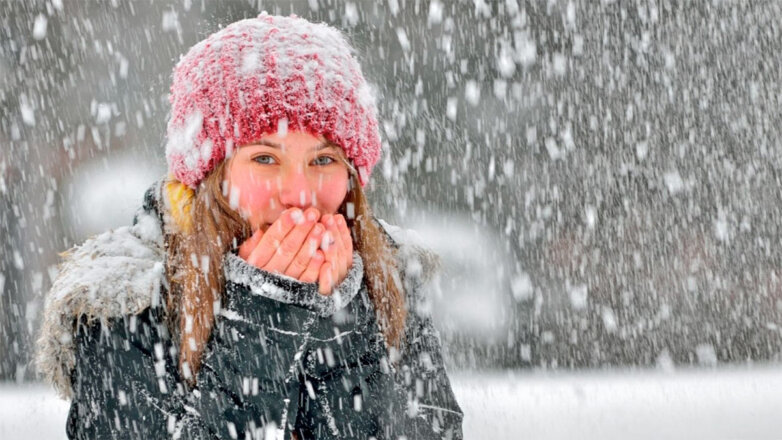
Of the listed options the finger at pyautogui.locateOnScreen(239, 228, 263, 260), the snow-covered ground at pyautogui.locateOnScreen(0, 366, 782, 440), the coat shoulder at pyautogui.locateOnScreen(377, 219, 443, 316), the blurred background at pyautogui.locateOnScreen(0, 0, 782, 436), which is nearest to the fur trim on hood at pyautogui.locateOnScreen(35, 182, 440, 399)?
the finger at pyautogui.locateOnScreen(239, 228, 263, 260)

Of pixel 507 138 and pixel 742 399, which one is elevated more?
pixel 507 138

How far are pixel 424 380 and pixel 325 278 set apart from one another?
43 cm

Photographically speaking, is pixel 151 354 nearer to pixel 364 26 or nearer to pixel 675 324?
pixel 364 26

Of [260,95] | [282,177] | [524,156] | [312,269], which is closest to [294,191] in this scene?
[282,177]

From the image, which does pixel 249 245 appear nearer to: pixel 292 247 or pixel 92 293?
pixel 292 247

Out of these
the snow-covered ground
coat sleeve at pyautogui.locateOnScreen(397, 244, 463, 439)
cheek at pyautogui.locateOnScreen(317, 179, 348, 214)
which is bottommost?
the snow-covered ground

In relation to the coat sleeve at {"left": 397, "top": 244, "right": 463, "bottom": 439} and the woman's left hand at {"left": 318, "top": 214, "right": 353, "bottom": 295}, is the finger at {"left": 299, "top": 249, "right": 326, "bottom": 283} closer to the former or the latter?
the woman's left hand at {"left": 318, "top": 214, "right": 353, "bottom": 295}

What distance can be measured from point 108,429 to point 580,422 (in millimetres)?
2374

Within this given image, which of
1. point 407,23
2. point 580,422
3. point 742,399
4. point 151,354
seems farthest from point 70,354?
point 742,399

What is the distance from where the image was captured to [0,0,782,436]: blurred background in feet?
11.1

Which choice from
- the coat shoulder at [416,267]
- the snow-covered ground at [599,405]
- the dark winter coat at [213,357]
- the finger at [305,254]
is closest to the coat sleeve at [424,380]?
the coat shoulder at [416,267]

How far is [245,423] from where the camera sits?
119cm

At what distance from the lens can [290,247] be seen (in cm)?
118

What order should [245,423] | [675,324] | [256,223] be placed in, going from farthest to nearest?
1. [675,324]
2. [256,223]
3. [245,423]
